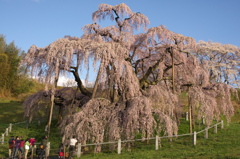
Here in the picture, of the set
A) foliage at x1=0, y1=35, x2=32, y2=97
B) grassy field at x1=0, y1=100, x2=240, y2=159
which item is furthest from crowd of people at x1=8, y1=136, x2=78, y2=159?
foliage at x1=0, y1=35, x2=32, y2=97

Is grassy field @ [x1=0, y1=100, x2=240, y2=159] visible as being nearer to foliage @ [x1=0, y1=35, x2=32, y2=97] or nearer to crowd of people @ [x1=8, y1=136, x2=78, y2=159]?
crowd of people @ [x1=8, y1=136, x2=78, y2=159]

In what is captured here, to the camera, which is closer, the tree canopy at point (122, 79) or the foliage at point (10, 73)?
the tree canopy at point (122, 79)

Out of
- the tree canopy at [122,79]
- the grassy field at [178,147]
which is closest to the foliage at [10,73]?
the grassy field at [178,147]

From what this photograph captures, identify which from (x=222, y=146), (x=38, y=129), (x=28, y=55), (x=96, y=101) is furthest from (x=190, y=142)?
(x=38, y=129)

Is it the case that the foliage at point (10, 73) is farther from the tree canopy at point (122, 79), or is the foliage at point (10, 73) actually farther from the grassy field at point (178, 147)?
the tree canopy at point (122, 79)

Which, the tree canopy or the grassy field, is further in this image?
the tree canopy

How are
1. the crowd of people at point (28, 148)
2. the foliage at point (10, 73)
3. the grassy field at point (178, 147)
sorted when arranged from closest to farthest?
the grassy field at point (178, 147)
the crowd of people at point (28, 148)
the foliage at point (10, 73)

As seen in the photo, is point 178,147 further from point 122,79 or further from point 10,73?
point 10,73

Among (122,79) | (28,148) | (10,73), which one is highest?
(10,73)

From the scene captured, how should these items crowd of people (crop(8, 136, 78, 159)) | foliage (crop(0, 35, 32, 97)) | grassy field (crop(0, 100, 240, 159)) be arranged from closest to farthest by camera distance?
grassy field (crop(0, 100, 240, 159)), crowd of people (crop(8, 136, 78, 159)), foliage (crop(0, 35, 32, 97))

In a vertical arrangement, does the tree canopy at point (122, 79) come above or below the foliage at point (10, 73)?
below

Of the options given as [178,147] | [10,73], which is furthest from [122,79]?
[10,73]

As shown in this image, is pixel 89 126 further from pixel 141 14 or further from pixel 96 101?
pixel 141 14

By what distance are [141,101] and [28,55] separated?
29.5 feet
